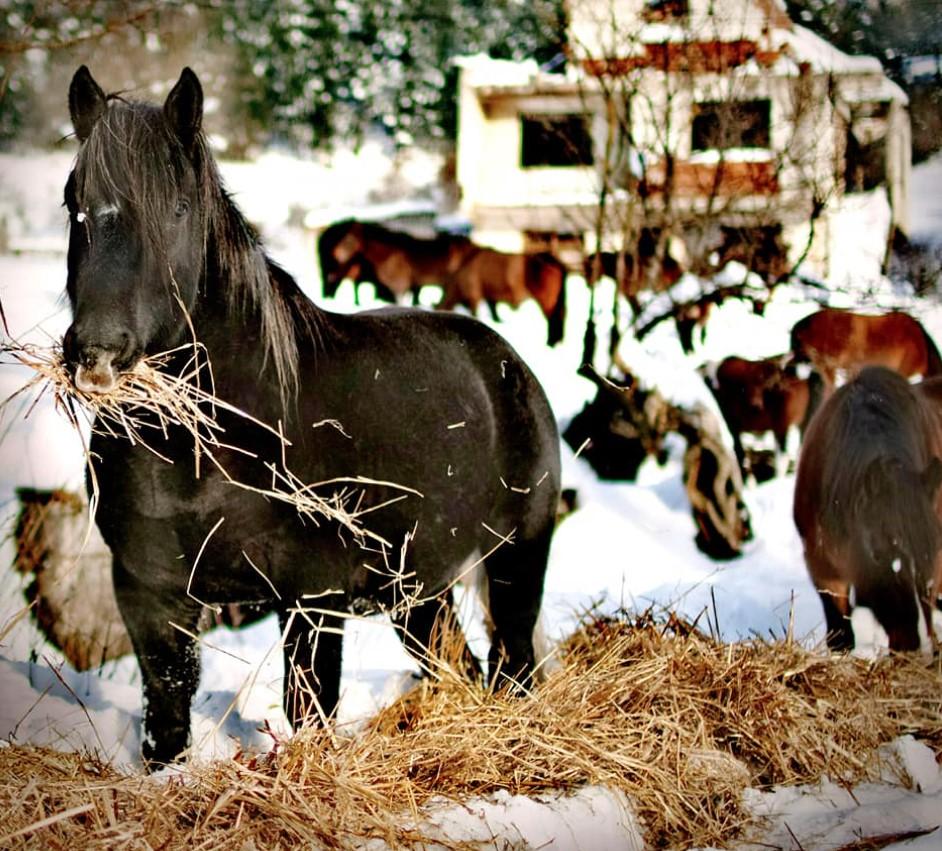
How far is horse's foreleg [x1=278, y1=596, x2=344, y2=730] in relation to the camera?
245cm

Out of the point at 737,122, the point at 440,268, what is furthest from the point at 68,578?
the point at 440,268

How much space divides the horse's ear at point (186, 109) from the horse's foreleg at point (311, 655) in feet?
4.12

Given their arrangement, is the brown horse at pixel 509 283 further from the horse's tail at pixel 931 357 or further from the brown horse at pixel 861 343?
the horse's tail at pixel 931 357

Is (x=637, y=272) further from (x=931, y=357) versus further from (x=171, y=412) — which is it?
(x=171, y=412)

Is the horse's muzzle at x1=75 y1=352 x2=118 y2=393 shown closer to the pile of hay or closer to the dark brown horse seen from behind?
the pile of hay

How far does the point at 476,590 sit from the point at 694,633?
31.4 inches

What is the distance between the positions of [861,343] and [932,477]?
1.16 meters

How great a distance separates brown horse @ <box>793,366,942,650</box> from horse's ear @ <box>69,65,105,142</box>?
302 cm

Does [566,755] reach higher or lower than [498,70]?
lower

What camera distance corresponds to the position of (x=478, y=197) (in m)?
5.43

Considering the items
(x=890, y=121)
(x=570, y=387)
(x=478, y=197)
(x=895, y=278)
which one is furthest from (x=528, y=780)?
(x=478, y=197)

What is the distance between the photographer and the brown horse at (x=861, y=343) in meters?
4.27

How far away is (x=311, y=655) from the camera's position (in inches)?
97.9

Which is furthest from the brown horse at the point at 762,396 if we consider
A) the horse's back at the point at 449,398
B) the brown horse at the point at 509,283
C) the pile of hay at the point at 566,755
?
the horse's back at the point at 449,398
